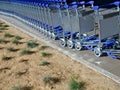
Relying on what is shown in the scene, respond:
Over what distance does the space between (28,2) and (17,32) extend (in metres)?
1.71

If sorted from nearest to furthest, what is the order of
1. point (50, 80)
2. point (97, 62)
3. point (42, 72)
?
point (50, 80), point (42, 72), point (97, 62)

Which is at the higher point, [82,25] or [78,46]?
[82,25]

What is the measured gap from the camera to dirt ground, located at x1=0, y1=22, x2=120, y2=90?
627 centimetres

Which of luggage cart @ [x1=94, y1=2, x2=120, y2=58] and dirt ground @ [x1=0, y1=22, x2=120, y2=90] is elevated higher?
luggage cart @ [x1=94, y1=2, x2=120, y2=58]

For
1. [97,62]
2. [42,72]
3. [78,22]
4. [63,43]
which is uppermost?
[78,22]

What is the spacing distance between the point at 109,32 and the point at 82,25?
3.44ft

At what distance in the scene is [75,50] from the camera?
8.52 metres

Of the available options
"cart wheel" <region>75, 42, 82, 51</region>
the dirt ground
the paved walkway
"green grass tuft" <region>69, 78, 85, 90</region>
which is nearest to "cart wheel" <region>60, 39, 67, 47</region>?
the paved walkway

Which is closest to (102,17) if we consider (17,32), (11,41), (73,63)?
(73,63)

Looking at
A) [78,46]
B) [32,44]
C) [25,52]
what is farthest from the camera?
[32,44]

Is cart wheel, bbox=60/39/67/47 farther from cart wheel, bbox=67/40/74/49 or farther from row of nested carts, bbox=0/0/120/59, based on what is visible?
cart wheel, bbox=67/40/74/49

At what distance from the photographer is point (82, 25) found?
8.07 meters

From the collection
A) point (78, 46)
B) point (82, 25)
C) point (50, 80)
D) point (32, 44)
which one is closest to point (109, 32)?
point (82, 25)

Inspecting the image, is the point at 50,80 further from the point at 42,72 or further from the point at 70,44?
the point at 70,44
